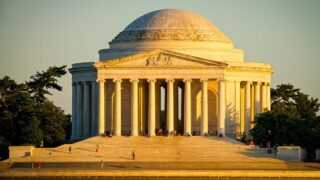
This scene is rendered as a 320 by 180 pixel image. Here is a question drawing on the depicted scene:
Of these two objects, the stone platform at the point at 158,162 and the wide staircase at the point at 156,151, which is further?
the wide staircase at the point at 156,151

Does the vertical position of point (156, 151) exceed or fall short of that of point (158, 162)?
it exceeds it

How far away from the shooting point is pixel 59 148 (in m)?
191

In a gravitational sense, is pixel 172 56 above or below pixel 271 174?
above

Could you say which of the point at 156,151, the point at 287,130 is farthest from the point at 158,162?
the point at 287,130

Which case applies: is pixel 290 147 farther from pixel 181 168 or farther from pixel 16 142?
pixel 16 142

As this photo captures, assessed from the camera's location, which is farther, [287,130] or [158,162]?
[287,130]

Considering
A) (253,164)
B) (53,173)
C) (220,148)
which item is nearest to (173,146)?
(220,148)

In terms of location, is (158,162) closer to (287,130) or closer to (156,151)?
(156,151)

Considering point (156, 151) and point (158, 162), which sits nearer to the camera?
point (158, 162)

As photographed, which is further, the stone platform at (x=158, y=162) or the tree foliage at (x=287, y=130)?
the tree foliage at (x=287, y=130)

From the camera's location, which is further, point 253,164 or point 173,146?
point 173,146

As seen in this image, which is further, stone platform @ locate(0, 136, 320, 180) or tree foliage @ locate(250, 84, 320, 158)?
tree foliage @ locate(250, 84, 320, 158)

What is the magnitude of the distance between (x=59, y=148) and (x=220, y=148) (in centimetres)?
1956

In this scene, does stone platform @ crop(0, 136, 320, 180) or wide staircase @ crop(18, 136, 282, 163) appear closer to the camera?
stone platform @ crop(0, 136, 320, 180)
